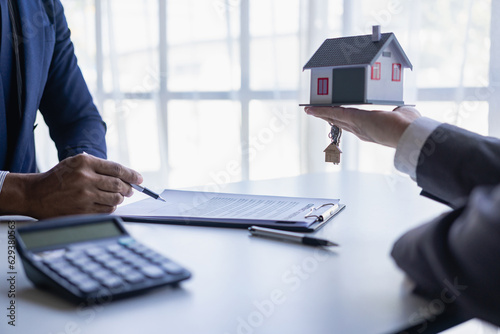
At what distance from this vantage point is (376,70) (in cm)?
110

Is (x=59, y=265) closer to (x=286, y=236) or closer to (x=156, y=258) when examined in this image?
(x=156, y=258)

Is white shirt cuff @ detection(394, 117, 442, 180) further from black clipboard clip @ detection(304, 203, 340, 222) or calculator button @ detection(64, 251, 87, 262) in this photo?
calculator button @ detection(64, 251, 87, 262)

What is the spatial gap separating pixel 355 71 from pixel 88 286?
2.42ft

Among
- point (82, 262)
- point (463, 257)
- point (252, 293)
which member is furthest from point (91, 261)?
point (463, 257)

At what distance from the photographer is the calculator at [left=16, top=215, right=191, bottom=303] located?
0.57 metres

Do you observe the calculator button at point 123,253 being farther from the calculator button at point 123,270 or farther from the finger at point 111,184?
the finger at point 111,184

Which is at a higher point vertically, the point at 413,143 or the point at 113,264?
the point at 413,143

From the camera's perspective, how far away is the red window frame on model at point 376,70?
1083 millimetres

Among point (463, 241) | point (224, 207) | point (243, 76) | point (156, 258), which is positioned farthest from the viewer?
point (243, 76)

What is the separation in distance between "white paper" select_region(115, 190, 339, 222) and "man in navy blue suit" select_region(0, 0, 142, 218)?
8 centimetres

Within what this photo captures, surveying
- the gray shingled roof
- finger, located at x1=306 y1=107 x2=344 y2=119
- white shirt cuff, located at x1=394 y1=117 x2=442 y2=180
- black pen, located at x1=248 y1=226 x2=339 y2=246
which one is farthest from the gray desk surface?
the gray shingled roof

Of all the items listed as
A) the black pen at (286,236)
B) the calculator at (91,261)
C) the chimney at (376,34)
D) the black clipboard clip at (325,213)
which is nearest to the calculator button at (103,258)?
the calculator at (91,261)

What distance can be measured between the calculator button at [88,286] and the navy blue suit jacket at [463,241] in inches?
14.8

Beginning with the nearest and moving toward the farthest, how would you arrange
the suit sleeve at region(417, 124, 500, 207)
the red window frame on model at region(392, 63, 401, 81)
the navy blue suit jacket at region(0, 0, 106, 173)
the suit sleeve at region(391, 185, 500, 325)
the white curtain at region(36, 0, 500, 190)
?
the suit sleeve at region(391, 185, 500, 325) → the suit sleeve at region(417, 124, 500, 207) → the red window frame on model at region(392, 63, 401, 81) → the navy blue suit jacket at region(0, 0, 106, 173) → the white curtain at region(36, 0, 500, 190)
